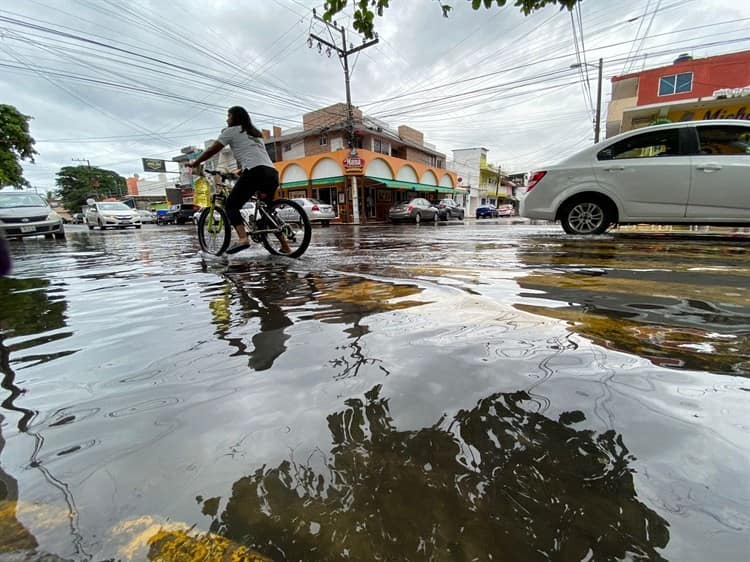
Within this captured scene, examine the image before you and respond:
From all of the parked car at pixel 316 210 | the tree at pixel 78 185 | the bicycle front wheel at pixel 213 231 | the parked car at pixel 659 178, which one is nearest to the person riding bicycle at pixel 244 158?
the bicycle front wheel at pixel 213 231

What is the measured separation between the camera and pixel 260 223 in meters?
4.50

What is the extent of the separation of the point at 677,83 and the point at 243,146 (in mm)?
24313

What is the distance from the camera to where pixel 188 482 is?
0.79 meters

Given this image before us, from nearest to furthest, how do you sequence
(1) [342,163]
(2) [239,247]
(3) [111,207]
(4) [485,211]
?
(2) [239,247], (3) [111,207], (1) [342,163], (4) [485,211]

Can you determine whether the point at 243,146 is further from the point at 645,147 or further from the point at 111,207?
the point at 111,207

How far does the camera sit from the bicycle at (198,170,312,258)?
436 centimetres

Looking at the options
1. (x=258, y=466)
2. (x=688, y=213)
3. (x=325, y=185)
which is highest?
(x=325, y=185)

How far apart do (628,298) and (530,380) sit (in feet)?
4.48

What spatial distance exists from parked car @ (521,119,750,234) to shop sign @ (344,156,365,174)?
1682 centimetres

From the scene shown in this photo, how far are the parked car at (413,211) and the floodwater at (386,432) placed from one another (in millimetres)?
16027

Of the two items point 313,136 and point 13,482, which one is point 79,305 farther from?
point 313,136

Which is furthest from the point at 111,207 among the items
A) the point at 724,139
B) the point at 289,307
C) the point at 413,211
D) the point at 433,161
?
the point at 433,161

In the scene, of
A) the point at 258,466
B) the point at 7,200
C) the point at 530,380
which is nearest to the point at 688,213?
the point at 530,380

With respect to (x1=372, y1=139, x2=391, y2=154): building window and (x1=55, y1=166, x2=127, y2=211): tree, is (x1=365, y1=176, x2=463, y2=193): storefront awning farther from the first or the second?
(x1=55, y1=166, x2=127, y2=211): tree
